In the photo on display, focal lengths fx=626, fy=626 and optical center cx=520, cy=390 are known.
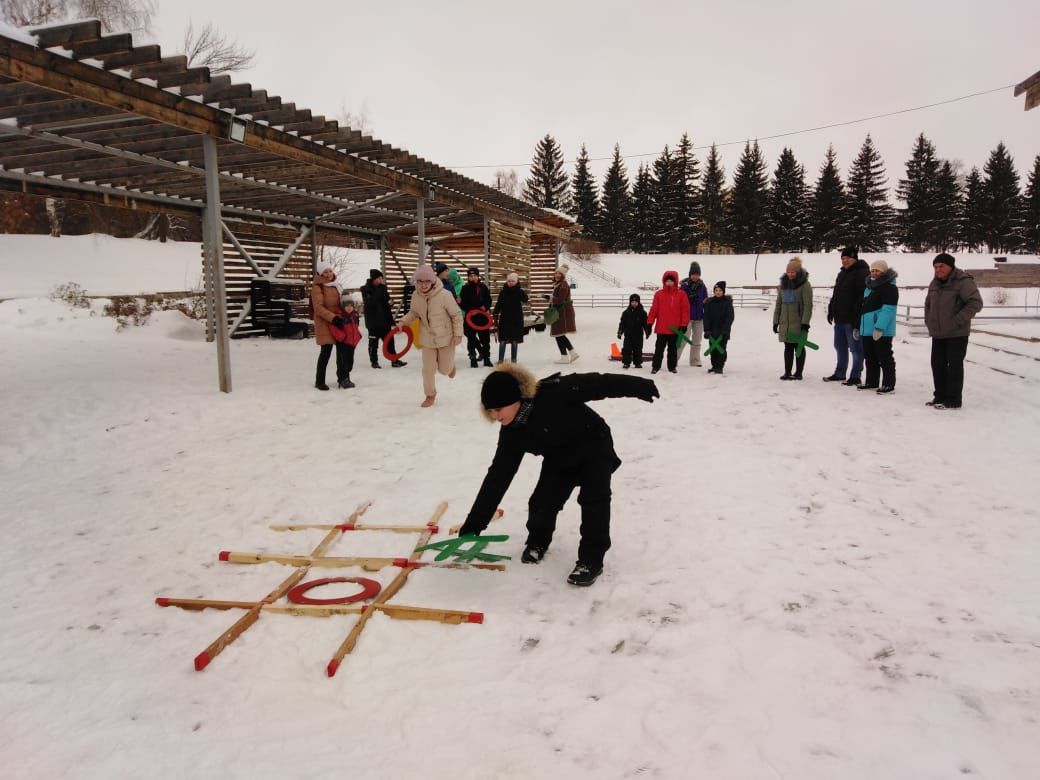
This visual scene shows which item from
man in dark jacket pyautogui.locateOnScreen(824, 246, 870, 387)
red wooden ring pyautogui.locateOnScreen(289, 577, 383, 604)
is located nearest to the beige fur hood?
red wooden ring pyautogui.locateOnScreen(289, 577, 383, 604)

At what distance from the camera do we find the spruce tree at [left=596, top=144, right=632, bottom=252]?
59.7 metres

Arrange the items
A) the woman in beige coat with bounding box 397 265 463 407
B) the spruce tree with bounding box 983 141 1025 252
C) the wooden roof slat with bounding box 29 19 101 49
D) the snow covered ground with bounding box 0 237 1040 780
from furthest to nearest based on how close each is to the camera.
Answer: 1. the spruce tree with bounding box 983 141 1025 252
2. the woman in beige coat with bounding box 397 265 463 407
3. the wooden roof slat with bounding box 29 19 101 49
4. the snow covered ground with bounding box 0 237 1040 780

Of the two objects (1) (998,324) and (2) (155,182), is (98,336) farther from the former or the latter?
(1) (998,324)

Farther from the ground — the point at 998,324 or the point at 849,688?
the point at 998,324

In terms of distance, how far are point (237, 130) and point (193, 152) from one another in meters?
2.21

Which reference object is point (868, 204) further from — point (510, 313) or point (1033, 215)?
point (510, 313)

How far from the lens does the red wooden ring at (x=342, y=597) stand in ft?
11.2

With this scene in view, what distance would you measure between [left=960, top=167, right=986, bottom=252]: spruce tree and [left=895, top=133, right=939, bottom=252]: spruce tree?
2.71 m

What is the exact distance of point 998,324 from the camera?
59.0ft

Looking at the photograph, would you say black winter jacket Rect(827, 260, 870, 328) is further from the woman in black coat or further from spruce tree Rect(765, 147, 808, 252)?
spruce tree Rect(765, 147, 808, 252)

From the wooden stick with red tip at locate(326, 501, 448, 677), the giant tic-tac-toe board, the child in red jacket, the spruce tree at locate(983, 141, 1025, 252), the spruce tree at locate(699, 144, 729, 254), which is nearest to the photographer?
the wooden stick with red tip at locate(326, 501, 448, 677)

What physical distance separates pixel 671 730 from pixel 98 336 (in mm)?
13792

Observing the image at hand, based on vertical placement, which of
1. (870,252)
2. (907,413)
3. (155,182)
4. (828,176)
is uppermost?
(828,176)

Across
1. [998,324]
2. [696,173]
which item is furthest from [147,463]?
[696,173]
